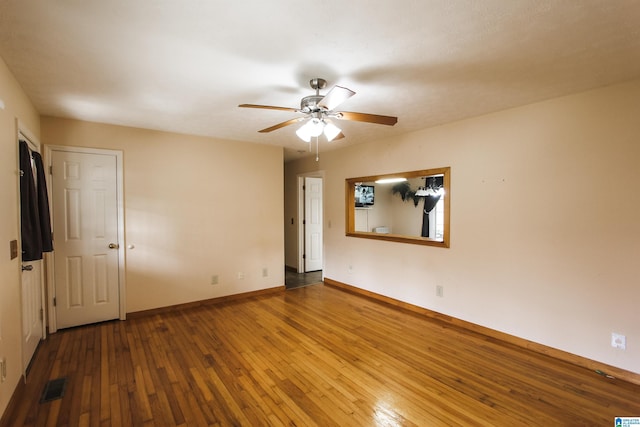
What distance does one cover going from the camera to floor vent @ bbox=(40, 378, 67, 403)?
224 cm

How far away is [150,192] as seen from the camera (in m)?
3.96

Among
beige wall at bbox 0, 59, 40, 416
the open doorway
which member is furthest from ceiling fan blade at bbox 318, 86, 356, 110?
the open doorway

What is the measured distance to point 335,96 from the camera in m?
2.06

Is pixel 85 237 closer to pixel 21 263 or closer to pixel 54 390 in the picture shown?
pixel 21 263

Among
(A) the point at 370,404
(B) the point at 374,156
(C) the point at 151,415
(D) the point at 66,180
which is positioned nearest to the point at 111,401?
(C) the point at 151,415

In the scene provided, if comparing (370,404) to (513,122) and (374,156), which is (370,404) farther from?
(374,156)

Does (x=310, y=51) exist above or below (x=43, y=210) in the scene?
above

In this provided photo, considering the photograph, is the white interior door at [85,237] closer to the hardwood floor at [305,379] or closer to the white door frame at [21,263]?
the white door frame at [21,263]

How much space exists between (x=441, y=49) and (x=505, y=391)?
258cm

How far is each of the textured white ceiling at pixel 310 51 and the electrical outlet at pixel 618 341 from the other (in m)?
2.14

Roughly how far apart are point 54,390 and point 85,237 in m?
1.80

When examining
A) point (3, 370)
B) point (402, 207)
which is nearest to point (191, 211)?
point (3, 370)

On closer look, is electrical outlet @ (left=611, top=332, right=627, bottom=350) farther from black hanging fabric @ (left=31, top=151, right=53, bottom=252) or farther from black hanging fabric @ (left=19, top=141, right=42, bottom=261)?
black hanging fabric @ (left=31, top=151, right=53, bottom=252)

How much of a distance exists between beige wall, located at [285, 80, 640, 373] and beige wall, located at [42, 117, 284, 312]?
2.32 m
